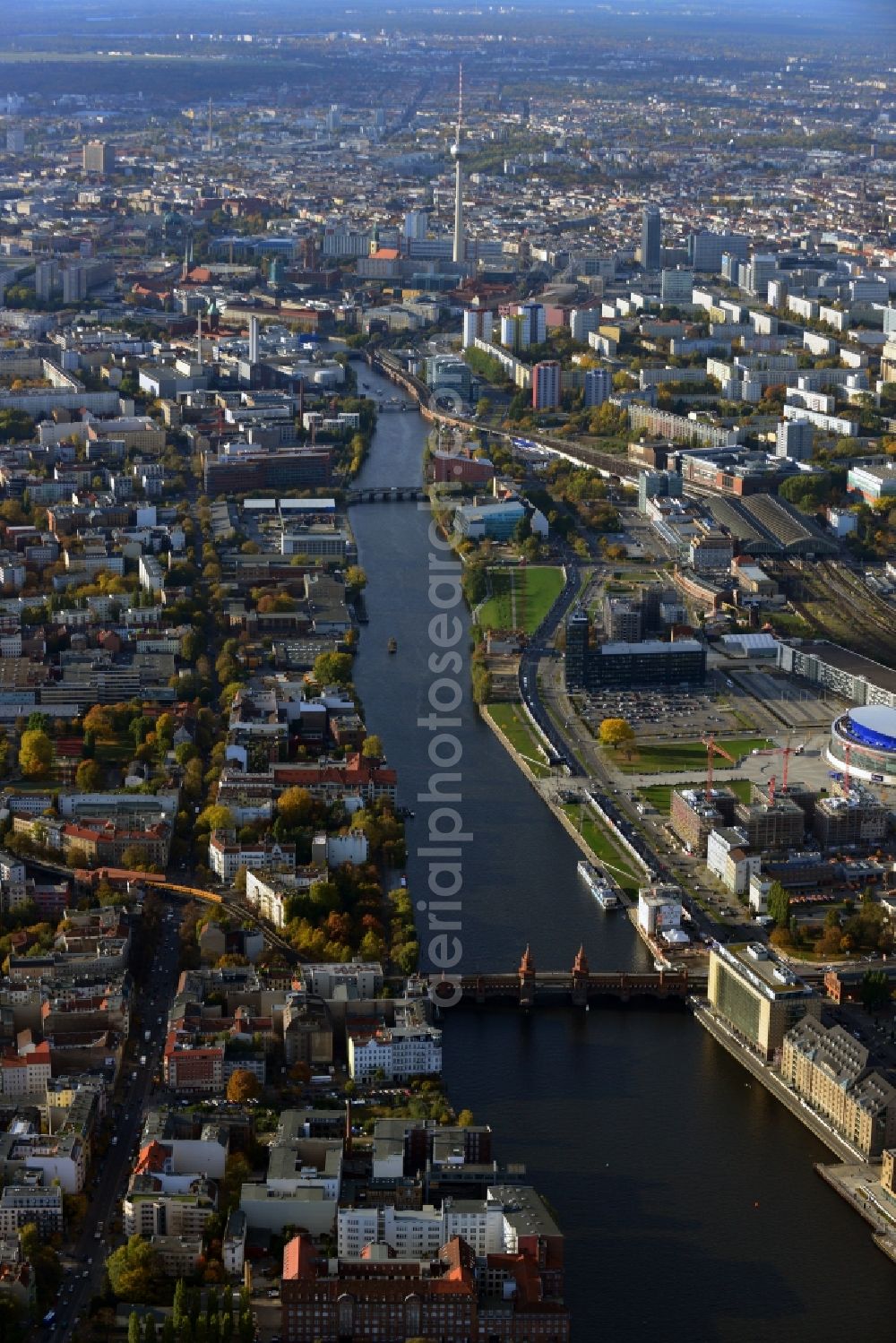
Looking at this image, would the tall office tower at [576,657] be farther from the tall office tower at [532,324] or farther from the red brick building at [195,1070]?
the tall office tower at [532,324]

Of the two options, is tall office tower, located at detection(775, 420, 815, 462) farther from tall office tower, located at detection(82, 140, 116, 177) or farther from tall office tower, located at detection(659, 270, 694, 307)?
tall office tower, located at detection(82, 140, 116, 177)

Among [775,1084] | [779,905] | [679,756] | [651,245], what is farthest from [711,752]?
[651,245]

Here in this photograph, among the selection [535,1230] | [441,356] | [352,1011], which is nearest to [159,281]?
[441,356]

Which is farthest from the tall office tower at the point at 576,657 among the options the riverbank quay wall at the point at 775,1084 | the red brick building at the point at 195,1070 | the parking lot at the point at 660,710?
the red brick building at the point at 195,1070

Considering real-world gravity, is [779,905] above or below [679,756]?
above

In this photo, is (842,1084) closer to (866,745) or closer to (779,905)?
(779,905)

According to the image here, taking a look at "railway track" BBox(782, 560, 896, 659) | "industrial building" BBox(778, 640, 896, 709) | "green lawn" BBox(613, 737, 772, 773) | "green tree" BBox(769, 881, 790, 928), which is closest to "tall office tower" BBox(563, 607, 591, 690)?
"green lawn" BBox(613, 737, 772, 773)
